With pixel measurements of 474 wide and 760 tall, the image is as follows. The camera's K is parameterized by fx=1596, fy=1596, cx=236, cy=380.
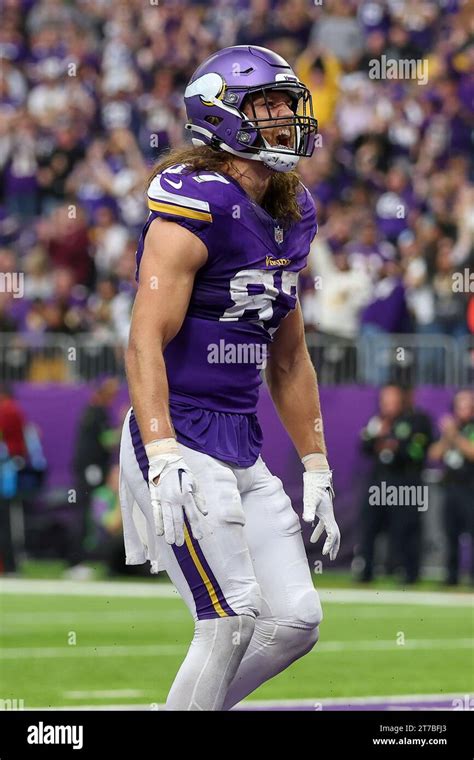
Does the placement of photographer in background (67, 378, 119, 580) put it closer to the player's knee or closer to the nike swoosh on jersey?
the player's knee

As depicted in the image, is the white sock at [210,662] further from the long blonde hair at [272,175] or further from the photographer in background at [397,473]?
the photographer in background at [397,473]

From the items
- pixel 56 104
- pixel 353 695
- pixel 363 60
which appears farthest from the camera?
pixel 56 104

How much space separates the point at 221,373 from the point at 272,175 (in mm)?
660

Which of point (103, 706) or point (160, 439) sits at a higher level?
point (160, 439)

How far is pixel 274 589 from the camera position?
15.6 ft

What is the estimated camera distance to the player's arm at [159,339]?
14.5 feet

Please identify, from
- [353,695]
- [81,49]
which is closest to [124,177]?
[81,49]

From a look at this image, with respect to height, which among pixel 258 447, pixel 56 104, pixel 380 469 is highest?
pixel 56 104

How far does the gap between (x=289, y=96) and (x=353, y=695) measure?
11.0ft

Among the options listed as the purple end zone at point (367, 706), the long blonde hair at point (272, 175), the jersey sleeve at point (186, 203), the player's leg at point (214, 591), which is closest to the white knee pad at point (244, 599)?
the player's leg at point (214, 591)

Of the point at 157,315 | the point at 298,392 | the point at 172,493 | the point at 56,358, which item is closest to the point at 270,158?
the point at 157,315

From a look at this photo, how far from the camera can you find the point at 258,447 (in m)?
4.93

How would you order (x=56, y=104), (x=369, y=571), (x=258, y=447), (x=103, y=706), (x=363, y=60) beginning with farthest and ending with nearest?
1. (x=56, y=104)
2. (x=363, y=60)
3. (x=369, y=571)
4. (x=103, y=706)
5. (x=258, y=447)
